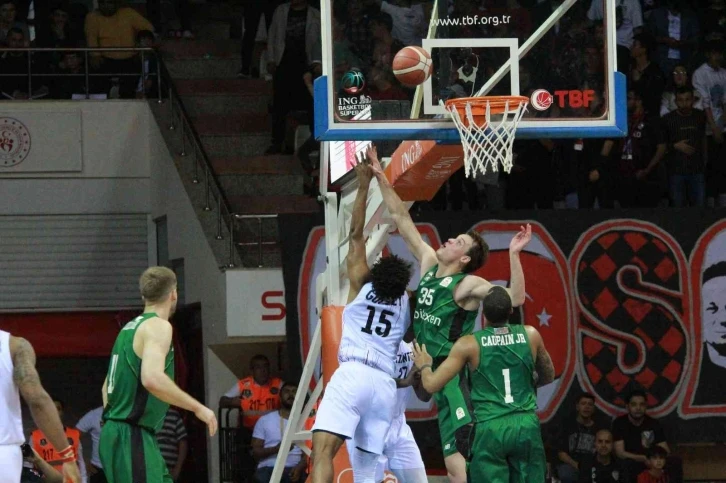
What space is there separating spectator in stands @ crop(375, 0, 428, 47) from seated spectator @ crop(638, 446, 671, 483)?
262 inches

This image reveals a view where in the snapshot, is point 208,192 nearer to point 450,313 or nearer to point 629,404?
point 629,404

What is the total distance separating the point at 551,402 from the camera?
1497cm

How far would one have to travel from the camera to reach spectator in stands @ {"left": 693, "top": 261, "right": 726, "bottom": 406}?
1527 centimetres

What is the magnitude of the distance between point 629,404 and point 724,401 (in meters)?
1.36

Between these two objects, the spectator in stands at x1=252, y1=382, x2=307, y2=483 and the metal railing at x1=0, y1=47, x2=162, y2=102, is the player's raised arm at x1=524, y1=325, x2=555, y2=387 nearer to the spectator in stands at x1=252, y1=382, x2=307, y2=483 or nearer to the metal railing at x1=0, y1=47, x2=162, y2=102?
the spectator in stands at x1=252, y1=382, x2=307, y2=483

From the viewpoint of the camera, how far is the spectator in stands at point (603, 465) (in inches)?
553

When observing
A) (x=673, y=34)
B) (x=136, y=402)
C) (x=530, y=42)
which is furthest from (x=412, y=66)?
(x=673, y=34)

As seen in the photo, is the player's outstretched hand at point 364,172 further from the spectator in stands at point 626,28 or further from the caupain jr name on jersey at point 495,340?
the spectator in stands at point 626,28

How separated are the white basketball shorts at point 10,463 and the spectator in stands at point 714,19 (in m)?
12.8

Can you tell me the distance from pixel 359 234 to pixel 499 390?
67.3 inches

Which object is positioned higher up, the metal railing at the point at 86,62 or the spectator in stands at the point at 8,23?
the spectator in stands at the point at 8,23

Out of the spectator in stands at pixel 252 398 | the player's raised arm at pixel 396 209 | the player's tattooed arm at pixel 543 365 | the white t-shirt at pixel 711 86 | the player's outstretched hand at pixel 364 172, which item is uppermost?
the white t-shirt at pixel 711 86

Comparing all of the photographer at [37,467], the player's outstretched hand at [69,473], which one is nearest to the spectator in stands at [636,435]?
the photographer at [37,467]

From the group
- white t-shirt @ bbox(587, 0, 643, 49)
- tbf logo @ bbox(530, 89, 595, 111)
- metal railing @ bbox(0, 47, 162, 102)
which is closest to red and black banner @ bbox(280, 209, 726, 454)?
white t-shirt @ bbox(587, 0, 643, 49)
